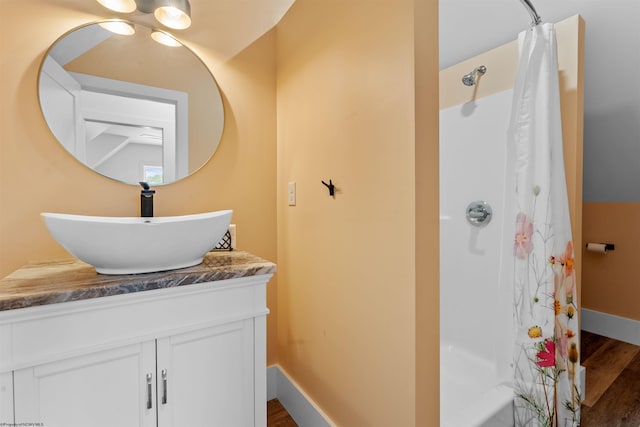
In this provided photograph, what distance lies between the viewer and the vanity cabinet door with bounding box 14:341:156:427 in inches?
28.9

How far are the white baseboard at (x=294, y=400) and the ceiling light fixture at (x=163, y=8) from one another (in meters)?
1.84

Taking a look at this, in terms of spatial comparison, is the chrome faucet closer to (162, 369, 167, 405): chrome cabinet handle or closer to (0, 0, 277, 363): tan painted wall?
(0, 0, 277, 363): tan painted wall

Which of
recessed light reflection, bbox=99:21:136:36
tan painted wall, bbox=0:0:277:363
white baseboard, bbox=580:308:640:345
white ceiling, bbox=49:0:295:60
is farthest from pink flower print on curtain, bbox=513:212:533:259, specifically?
recessed light reflection, bbox=99:21:136:36

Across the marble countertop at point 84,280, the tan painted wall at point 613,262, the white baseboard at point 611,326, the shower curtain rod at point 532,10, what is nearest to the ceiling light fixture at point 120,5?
the marble countertop at point 84,280

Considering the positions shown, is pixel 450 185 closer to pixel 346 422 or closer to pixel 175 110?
pixel 346 422

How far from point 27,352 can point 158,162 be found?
0.85 meters

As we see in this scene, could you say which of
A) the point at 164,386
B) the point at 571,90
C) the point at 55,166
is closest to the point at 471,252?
the point at 571,90

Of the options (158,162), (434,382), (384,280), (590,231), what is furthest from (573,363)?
(158,162)

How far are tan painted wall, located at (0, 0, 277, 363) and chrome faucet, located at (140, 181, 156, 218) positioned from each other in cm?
12

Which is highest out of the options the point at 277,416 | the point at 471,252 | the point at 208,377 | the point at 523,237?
the point at 523,237

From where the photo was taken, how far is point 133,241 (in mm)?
831

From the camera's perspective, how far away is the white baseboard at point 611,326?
6.88ft

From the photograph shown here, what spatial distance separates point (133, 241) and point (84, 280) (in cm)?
18

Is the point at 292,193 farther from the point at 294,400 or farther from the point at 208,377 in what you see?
the point at 294,400
